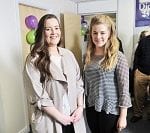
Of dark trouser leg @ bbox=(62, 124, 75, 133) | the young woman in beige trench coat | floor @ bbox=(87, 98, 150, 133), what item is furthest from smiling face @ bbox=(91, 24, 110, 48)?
floor @ bbox=(87, 98, 150, 133)

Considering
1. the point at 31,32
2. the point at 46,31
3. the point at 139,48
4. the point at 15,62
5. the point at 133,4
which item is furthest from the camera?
the point at 133,4

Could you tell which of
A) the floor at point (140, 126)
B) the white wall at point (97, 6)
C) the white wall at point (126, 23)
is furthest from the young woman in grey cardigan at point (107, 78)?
the white wall at point (97, 6)

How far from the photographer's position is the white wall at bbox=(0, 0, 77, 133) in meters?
2.43

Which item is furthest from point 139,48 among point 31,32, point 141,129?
point 31,32

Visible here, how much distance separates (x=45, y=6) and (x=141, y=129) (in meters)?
2.49

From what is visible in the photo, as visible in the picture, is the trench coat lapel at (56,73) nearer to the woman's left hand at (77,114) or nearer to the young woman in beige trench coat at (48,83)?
the young woman in beige trench coat at (48,83)

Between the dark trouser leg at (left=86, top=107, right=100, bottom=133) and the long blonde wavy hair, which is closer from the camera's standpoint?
the long blonde wavy hair

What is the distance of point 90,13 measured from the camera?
4.67m

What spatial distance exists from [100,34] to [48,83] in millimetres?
485

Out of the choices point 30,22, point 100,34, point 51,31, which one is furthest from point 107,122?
point 30,22

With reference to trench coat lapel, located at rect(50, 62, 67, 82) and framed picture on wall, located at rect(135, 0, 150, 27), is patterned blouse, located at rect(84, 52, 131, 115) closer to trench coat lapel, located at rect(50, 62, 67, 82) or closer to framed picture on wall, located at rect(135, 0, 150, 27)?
trench coat lapel, located at rect(50, 62, 67, 82)

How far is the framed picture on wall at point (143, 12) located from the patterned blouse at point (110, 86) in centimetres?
310

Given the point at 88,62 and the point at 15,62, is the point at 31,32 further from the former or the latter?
the point at 88,62

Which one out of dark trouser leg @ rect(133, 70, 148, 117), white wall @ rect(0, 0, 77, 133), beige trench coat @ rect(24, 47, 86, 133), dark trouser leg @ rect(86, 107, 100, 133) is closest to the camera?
beige trench coat @ rect(24, 47, 86, 133)
